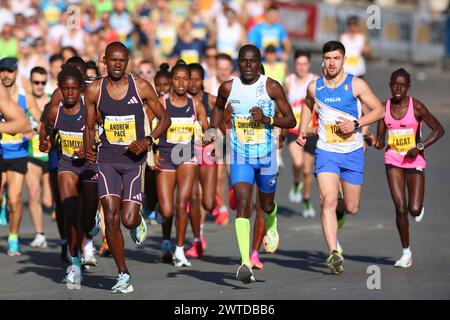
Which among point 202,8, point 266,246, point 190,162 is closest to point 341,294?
point 266,246

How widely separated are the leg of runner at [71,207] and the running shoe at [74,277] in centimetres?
11

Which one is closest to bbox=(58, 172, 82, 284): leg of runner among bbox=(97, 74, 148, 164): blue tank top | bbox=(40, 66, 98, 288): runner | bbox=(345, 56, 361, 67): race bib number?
bbox=(40, 66, 98, 288): runner

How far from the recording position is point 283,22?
40.2m

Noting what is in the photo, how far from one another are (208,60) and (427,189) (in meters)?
4.10

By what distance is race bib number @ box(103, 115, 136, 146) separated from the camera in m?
12.2

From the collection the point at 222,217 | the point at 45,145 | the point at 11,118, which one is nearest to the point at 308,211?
the point at 222,217

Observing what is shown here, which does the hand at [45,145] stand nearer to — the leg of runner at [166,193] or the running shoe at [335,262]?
the leg of runner at [166,193]

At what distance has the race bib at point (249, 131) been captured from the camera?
1293 centimetres

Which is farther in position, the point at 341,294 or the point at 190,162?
the point at 190,162

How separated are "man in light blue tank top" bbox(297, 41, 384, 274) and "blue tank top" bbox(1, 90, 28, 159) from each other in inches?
146

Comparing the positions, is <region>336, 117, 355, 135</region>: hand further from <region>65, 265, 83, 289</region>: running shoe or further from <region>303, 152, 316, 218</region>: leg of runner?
<region>303, 152, 316, 218</region>: leg of runner

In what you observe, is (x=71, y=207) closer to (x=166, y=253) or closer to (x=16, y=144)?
(x=166, y=253)

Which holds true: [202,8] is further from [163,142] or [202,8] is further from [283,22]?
[163,142]

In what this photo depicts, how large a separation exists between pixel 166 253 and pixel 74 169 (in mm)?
1874
